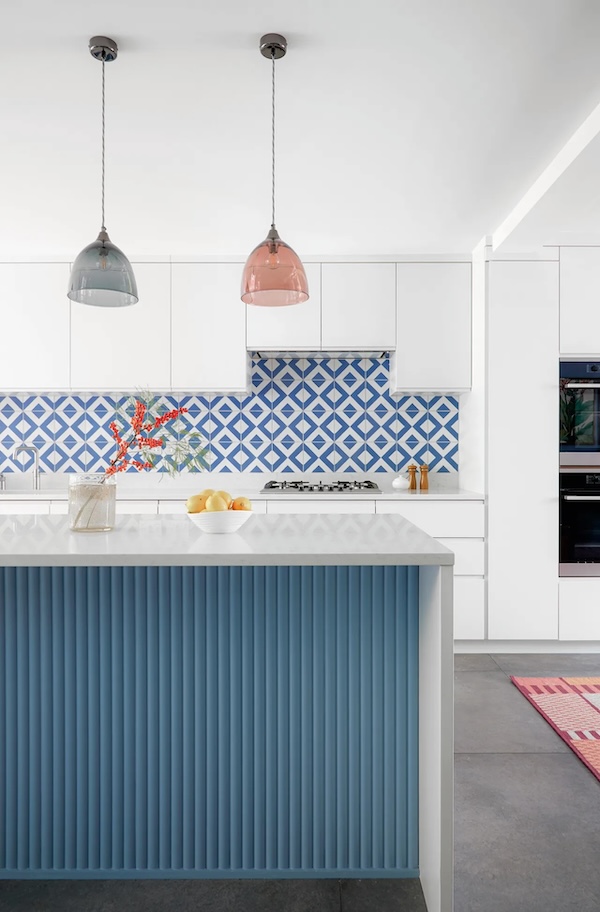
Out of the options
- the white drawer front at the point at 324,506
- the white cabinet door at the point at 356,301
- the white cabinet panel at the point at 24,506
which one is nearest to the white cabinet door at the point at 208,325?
the white cabinet door at the point at 356,301

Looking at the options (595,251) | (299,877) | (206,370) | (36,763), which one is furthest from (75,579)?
(595,251)

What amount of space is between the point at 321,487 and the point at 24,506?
6.03ft

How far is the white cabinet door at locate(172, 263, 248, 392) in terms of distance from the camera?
4.01 metres

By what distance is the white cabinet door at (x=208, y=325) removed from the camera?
13.1ft

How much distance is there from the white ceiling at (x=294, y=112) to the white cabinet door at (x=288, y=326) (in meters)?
0.48

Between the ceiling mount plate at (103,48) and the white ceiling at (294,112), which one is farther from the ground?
the white ceiling at (294,112)

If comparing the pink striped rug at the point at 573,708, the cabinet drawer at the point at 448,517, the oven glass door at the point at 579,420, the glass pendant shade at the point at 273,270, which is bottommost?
the pink striped rug at the point at 573,708

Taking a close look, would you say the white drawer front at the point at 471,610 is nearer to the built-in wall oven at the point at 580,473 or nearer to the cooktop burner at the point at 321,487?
the built-in wall oven at the point at 580,473

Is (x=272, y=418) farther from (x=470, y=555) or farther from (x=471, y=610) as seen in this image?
(x=471, y=610)

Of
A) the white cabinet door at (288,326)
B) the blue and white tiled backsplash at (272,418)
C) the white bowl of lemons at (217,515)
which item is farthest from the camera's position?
the blue and white tiled backsplash at (272,418)

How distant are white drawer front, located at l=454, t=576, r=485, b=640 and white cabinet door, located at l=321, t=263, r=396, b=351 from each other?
5.38 feet

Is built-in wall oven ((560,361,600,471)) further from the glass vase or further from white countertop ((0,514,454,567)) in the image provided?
the glass vase

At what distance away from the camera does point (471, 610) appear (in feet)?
12.2

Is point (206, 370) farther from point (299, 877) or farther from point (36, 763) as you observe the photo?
point (299, 877)
